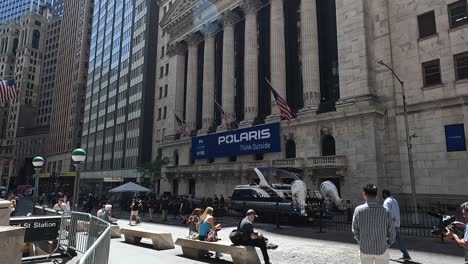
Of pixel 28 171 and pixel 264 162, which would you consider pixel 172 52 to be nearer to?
pixel 264 162

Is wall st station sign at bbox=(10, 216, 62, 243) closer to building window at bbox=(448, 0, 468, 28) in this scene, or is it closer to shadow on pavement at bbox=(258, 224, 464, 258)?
shadow on pavement at bbox=(258, 224, 464, 258)

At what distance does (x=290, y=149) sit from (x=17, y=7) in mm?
189335

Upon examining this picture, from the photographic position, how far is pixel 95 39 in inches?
3713

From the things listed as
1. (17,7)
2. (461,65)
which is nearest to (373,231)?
(461,65)

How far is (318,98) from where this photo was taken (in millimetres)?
35031

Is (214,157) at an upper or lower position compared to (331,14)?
lower

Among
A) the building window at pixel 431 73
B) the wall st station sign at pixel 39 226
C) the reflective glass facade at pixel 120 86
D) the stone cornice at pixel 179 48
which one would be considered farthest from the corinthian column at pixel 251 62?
the wall st station sign at pixel 39 226

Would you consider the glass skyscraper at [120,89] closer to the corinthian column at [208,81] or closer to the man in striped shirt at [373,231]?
the corinthian column at [208,81]

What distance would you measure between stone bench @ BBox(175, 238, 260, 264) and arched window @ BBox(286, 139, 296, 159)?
2483 centimetres

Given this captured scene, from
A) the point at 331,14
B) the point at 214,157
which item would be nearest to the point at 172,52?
the point at 214,157

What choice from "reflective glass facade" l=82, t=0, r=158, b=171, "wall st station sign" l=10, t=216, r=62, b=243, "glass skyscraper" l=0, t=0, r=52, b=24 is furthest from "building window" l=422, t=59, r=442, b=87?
"glass skyscraper" l=0, t=0, r=52, b=24

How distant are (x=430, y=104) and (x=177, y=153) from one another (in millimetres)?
35342

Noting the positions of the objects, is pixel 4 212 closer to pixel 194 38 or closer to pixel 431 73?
pixel 431 73

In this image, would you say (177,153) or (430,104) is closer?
(430,104)
